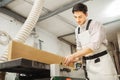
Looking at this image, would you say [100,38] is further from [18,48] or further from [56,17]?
[56,17]

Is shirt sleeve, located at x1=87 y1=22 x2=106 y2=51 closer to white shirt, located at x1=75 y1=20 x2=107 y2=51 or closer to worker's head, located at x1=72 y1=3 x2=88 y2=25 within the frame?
white shirt, located at x1=75 y1=20 x2=107 y2=51

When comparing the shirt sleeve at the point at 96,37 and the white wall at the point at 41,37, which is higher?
the white wall at the point at 41,37

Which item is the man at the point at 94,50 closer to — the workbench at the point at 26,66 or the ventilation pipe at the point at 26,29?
the workbench at the point at 26,66

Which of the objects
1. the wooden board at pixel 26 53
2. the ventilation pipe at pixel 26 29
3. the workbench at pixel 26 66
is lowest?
the workbench at pixel 26 66

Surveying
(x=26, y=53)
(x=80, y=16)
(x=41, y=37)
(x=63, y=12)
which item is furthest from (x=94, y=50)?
(x=41, y=37)

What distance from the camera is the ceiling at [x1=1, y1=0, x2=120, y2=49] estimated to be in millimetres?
3588

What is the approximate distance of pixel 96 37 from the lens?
182 centimetres

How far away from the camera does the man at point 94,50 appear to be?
5.93ft

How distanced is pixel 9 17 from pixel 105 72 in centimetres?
253

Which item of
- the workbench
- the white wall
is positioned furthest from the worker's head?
the white wall

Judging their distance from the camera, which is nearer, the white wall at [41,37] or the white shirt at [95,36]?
the white shirt at [95,36]

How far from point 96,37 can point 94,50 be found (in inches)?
5.1

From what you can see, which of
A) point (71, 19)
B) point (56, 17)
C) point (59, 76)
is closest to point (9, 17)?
point (56, 17)

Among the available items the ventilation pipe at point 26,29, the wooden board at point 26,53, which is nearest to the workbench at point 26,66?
the wooden board at point 26,53
